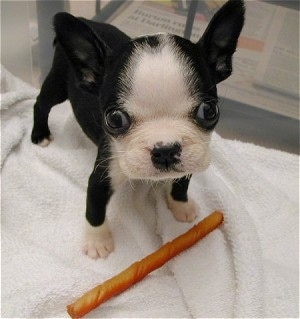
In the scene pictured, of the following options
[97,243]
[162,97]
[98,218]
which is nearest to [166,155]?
[162,97]

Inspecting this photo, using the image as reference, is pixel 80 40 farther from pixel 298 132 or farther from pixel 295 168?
pixel 298 132

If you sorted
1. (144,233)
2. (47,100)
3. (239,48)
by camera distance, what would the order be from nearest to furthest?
1. (144,233)
2. (47,100)
3. (239,48)

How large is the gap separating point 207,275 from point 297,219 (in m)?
0.53

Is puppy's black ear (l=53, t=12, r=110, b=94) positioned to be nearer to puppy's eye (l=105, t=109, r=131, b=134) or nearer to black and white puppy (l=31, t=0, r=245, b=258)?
black and white puppy (l=31, t=0, r=245, b=258)

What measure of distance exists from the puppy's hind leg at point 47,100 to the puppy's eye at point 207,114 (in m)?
0.77

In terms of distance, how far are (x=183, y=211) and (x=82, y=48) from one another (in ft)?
2.57

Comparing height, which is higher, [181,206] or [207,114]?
[207,114]

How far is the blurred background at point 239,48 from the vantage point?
226 centimetres

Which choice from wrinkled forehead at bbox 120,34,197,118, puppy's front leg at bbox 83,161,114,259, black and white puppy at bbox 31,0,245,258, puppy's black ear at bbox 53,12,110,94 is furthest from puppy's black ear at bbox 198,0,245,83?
puppy's front leg at bbox 83,161,114,259

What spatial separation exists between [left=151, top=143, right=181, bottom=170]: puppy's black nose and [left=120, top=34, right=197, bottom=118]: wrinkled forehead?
100 millimetres

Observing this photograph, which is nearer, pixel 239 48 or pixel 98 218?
pixel 98 218

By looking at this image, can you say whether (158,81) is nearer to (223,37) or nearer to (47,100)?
(223,37)

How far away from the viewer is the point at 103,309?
162 centimetres

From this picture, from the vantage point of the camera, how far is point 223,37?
52.9 inches
